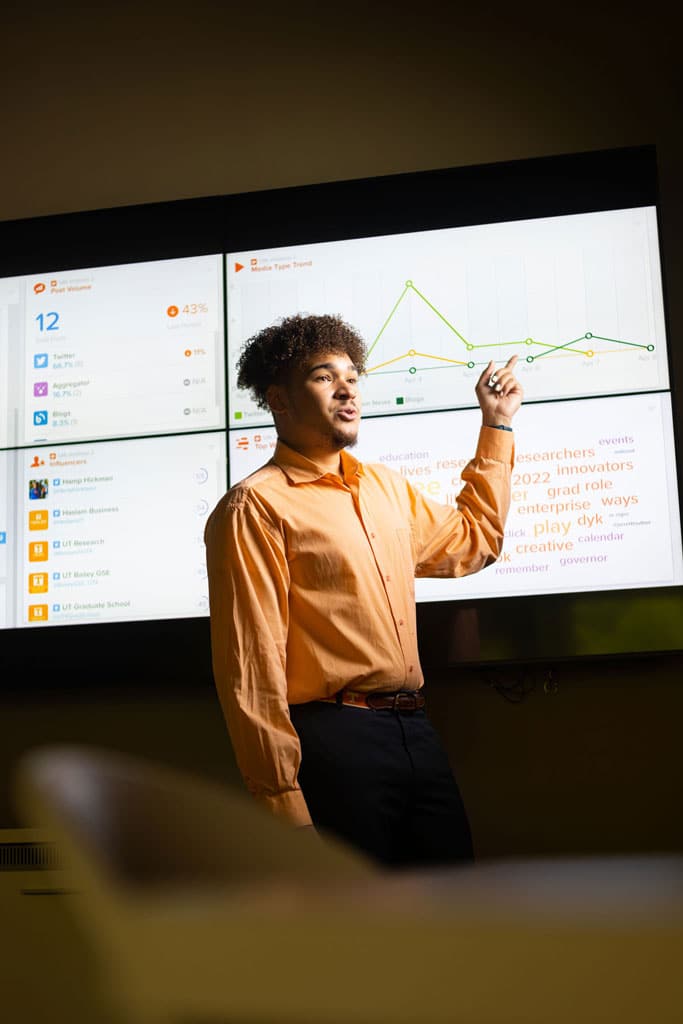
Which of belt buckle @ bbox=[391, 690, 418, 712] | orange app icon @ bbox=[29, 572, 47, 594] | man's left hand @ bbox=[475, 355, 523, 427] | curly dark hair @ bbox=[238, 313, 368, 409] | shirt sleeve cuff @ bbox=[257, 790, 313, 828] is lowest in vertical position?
shirt sleeve cuff @ bbox=[257, 790, 313, 828]

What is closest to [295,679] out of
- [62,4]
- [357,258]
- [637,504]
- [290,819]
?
[290,819]

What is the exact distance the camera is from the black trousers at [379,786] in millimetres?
2186

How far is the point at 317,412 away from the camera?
261 cm

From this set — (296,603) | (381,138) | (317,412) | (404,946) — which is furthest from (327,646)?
(404,946)

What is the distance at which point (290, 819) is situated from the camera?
206cm

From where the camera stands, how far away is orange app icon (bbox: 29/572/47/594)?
3.14 meters

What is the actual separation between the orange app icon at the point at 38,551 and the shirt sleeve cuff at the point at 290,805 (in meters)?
1.33

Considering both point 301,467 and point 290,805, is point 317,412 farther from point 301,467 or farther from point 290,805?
point 290,805

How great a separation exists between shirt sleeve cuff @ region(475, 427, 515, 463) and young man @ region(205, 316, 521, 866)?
1.24 feet

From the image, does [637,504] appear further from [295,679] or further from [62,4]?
[62,4]

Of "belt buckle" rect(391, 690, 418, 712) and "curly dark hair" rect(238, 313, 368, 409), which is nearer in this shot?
"belt buckle" rect(391, 690, 418, 712)

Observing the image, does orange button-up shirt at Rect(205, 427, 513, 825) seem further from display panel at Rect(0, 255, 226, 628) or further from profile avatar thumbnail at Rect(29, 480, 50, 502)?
profile avatar thumbnail at Rect(29, 480, 50, 502)

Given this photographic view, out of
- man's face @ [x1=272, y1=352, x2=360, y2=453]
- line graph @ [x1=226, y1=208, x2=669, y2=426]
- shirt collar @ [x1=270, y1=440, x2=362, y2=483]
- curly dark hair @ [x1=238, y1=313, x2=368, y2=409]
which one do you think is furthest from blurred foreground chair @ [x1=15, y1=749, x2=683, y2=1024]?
line graph @ [x1=226, y1=208, x2=669, y2=426]

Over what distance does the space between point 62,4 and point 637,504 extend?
8.19ft
